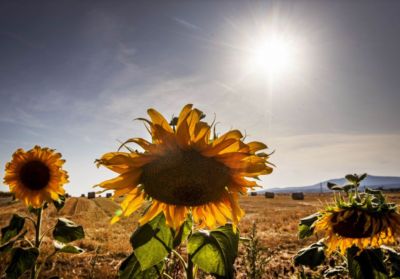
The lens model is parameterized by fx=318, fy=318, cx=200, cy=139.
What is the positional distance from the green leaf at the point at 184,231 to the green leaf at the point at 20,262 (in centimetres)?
169

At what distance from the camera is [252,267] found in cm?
223

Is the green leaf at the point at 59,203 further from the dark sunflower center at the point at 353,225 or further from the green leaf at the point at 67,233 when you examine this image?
the dark sunflower center at the point at 353,225

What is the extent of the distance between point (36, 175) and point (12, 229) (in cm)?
94

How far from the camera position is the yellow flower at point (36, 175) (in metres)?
3.57

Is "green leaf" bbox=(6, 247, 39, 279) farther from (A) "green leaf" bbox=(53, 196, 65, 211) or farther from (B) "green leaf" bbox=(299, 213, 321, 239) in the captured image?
(B) "green leaf" bbox=(299, 213, 321, 239)

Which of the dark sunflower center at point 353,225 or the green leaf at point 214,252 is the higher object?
the dark sunflower center at point 353,225

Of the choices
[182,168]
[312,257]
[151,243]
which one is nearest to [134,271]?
[151,243]

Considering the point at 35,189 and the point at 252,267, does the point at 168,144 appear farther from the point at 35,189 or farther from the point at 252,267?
the point at 35,189

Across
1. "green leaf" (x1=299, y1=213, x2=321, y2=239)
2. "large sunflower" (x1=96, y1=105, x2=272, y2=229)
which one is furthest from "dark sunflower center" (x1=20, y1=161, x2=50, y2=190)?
"green leaf" (x1=299, y1=213, x2=321, y2=239)

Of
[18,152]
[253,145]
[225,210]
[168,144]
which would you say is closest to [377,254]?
[225,210]

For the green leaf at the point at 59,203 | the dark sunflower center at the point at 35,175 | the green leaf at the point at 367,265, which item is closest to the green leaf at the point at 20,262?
the green leaf at the point at 59,203

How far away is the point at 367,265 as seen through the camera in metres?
2.15

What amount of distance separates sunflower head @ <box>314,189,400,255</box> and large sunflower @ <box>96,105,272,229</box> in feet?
4.07

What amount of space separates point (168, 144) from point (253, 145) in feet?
1.30
